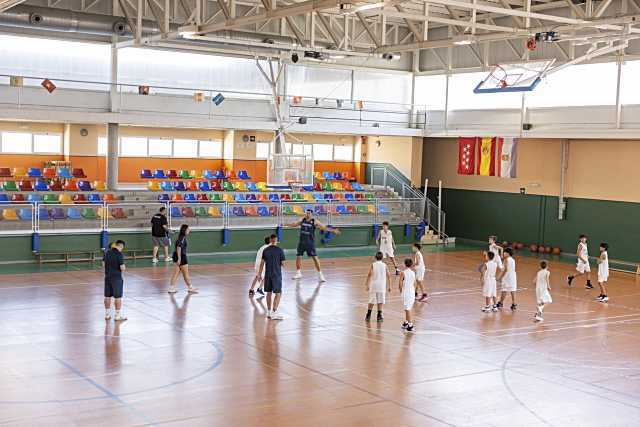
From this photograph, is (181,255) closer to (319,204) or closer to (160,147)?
(319,204)

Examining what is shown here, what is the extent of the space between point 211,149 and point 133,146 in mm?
3713

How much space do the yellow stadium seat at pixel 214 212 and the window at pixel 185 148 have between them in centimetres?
823

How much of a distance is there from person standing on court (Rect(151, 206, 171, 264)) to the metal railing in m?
1.29

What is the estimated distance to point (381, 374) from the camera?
50.6ft

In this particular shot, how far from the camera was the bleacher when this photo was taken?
28.8 metres

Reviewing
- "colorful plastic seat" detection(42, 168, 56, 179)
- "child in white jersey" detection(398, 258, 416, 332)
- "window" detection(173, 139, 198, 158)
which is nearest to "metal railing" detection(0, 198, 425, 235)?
"colorful plastic seat" detection(42, 168, 56, 179)

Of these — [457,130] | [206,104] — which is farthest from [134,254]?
[457,130]

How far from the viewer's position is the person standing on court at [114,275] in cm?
1863

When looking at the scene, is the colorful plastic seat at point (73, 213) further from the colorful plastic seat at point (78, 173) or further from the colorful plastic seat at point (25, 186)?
the colorful plastic seat at point (78, 173)

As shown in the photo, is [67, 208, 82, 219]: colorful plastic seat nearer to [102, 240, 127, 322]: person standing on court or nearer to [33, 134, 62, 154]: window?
[33, 134, 62, 154]: window

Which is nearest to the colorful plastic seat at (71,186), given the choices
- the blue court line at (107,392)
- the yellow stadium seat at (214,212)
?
the yellow stadium seat at (214,212)

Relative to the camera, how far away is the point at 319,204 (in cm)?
3497

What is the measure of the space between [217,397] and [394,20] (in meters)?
28.4

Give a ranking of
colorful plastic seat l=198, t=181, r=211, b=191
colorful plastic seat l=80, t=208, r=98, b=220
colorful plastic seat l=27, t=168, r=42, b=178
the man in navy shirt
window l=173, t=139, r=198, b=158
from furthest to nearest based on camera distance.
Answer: window l=173, t=139, r=198, b=158, colorful plastic seat l=198, t=181, r=211, b=191, colorful plastic seat l=27, t=168, r=42, b=178, colorful plastic seat l=80, t=208, r=98, b=220, the man in navy shirt
